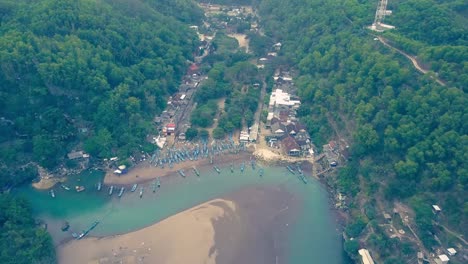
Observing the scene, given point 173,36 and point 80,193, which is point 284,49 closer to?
point 173,36

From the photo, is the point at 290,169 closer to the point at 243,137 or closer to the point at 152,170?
the point at 243,137

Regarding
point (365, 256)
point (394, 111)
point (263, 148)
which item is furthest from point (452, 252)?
point (263, 148)

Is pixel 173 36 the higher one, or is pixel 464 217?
pixel 173 36

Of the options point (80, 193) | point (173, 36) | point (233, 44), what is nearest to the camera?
point (80, 193)

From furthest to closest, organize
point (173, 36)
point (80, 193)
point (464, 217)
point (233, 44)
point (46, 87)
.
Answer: point (233, 44)
point (173, 36)
point (46, 87)
point (80, 193)
point (464, 217)

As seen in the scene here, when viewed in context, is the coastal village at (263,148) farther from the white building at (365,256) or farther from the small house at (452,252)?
the small house at (452,252)

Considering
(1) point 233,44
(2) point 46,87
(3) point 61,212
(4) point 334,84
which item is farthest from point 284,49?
(3) point 61,212

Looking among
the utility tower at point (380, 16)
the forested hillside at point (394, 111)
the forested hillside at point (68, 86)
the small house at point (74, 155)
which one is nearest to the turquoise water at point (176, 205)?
the small house at point (74, 155)

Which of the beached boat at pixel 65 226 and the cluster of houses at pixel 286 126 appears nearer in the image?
the beached boat at pixel 65 226

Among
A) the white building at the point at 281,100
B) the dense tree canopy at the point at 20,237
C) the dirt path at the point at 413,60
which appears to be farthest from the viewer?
the white building at the point at 281,100
